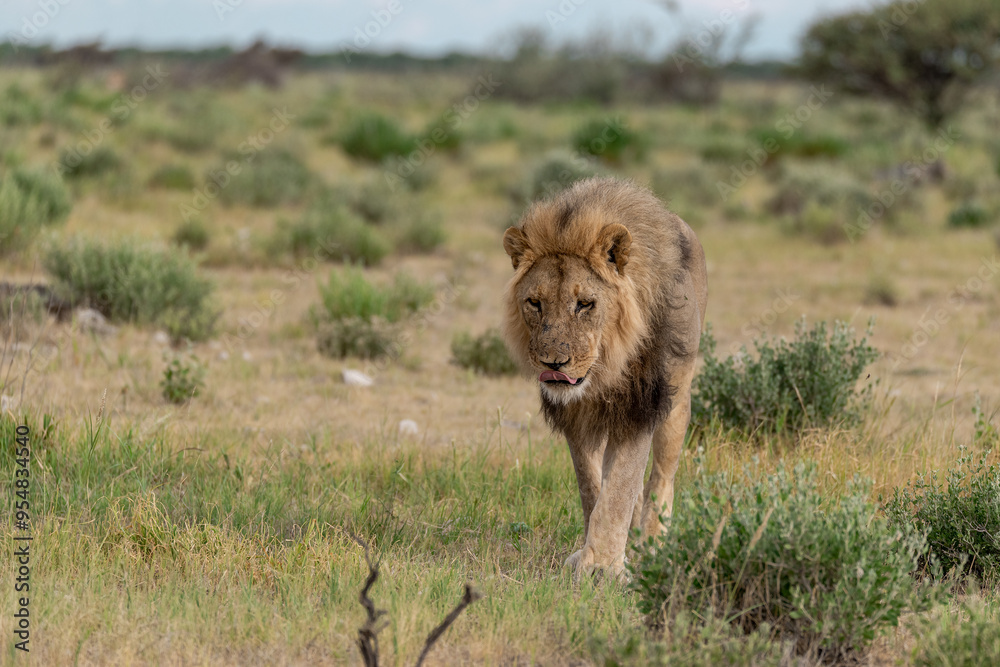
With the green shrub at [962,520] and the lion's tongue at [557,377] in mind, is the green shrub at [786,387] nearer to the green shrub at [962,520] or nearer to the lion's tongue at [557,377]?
the green shrub at [962,520]

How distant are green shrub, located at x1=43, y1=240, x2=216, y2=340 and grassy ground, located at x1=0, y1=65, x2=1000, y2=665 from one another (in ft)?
1.07

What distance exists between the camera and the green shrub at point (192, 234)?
1351 cm

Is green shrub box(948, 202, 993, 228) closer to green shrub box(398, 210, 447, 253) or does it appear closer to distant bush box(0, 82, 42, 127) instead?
green shrub box(398, 210, 447, 253)

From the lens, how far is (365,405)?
782 centimetres

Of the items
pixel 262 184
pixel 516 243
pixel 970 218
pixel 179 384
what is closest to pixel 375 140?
pixel 262 184

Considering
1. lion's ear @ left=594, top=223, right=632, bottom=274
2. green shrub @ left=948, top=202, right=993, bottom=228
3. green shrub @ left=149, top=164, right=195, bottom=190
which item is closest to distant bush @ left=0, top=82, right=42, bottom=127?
green shrub @ left=149, top=164, right=195, bottom=190

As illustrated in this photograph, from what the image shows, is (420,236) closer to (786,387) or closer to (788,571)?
(786,387)

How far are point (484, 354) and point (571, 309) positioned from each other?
16.4ft

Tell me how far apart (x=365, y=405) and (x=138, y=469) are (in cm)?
247

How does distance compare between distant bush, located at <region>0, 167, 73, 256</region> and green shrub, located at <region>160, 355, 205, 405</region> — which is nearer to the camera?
green shrub, located at <region>160, 355, 205, 405</region>

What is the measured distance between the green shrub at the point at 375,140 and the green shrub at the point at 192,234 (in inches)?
354

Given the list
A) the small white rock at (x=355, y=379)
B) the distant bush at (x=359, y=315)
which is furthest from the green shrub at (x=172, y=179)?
the small white rock at (x=355, y=379)

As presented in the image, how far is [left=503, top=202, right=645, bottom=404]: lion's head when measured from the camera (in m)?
4.15

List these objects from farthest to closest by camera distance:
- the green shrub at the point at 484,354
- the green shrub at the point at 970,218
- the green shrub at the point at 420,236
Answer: the green shrub at the point at 970,218, the green shrub at the point at 420,236, the green shrub at the point at 484,354
